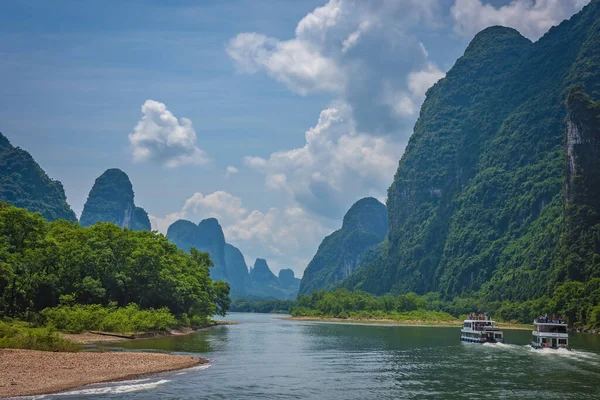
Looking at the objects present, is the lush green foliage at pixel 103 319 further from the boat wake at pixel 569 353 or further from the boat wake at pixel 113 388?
the boat wake at pixel 569 353

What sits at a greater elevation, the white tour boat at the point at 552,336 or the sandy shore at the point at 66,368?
the white tour boat at the point at 552,336

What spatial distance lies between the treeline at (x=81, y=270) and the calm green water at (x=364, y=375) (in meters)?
13.6

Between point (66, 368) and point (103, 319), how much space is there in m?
30.3

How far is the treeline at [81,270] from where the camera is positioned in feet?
208

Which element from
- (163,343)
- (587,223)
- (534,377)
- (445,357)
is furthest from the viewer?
(587,223)

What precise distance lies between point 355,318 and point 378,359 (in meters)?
128

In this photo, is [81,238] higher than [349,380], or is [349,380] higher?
[81,238]

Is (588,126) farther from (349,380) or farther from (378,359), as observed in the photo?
(349,380)

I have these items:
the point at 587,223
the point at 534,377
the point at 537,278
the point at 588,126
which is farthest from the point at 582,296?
the point at 534,377

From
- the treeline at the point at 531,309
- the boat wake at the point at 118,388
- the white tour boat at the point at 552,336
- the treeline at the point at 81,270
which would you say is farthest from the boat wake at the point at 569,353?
the treeline at the point at 531,309

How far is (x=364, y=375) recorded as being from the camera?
4462cm

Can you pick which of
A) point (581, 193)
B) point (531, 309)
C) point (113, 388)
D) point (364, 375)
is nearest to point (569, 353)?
point (364, 375)

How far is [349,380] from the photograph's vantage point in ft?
137

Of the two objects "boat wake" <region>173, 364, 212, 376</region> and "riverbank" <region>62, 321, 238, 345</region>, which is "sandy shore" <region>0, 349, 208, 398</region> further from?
"riverbank" <region>62, 321, 238, 345</region>
